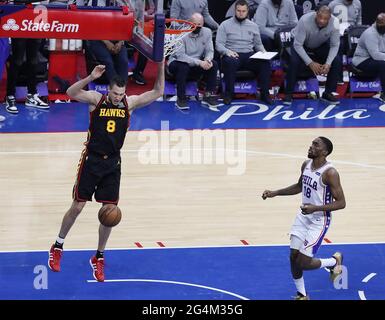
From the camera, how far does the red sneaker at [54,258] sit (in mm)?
10797

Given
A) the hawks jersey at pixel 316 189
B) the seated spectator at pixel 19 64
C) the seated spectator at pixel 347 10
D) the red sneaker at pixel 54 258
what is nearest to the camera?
the hawks jersey at pixel 316 189

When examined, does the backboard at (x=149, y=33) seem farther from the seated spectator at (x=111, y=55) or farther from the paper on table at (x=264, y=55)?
the paper on table at (x=264, y=55)

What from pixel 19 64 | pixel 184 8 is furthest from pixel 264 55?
pixel 19 64

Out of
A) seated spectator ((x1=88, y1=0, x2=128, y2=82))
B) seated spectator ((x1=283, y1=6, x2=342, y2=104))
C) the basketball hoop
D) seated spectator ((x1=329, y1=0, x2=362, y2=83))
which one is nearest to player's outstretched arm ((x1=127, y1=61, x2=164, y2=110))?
the basketball hoop

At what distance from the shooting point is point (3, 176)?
14383 millimetres

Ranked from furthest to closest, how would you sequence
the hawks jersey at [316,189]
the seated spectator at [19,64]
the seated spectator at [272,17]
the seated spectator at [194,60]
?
the seated spectator at [272,17] → the seated spectator at [194,60] → the seated spectator at [19,64] → the hawks jersey at [316,189]

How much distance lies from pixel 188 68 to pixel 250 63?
1.24 m

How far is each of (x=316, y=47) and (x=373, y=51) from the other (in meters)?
1.05

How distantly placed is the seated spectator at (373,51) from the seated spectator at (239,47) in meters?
1.84

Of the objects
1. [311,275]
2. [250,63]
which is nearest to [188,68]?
[250,63]

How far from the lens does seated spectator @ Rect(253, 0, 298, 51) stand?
1944 centimetres

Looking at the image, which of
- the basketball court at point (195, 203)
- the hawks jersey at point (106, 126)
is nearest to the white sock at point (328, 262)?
the basketball court at point (195, 203)

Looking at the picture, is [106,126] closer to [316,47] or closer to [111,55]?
[111,55]
